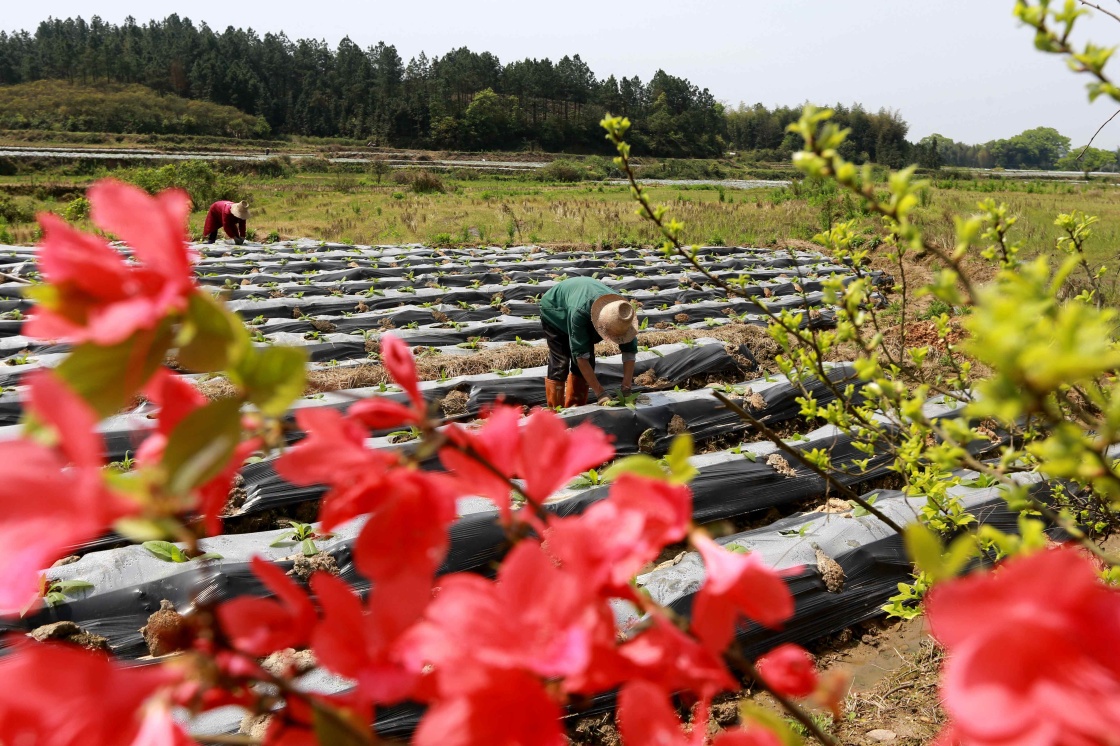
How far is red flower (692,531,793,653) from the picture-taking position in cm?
30

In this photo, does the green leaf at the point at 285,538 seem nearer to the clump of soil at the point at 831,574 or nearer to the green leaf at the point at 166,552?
the green leaf at the point at 166,552

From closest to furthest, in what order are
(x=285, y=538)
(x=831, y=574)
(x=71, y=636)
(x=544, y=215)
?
1. (x=71, y=636)
2. (x=285, y=538)
3. (x=831, y=574)
4. (x=544, y=215)

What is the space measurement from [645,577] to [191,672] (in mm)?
2319

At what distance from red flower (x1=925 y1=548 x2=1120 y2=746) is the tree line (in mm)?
47805

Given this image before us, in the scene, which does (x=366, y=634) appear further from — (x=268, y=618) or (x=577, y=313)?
(x=577, y=313)

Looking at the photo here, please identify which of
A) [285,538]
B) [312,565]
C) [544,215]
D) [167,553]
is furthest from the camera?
[544,215]

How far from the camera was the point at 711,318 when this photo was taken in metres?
5.96

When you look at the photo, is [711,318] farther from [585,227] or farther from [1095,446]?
[585,227]

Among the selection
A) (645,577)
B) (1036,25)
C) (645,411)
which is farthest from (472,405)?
(1036,25)

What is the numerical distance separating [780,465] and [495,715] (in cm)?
324

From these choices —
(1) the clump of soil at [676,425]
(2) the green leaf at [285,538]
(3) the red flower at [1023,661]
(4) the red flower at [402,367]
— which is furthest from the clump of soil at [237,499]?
(3) the red flower at [1023,661]

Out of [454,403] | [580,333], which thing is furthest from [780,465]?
[454,403]

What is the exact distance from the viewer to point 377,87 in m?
51.8

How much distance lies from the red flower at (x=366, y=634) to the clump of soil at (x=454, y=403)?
12.1 feet
